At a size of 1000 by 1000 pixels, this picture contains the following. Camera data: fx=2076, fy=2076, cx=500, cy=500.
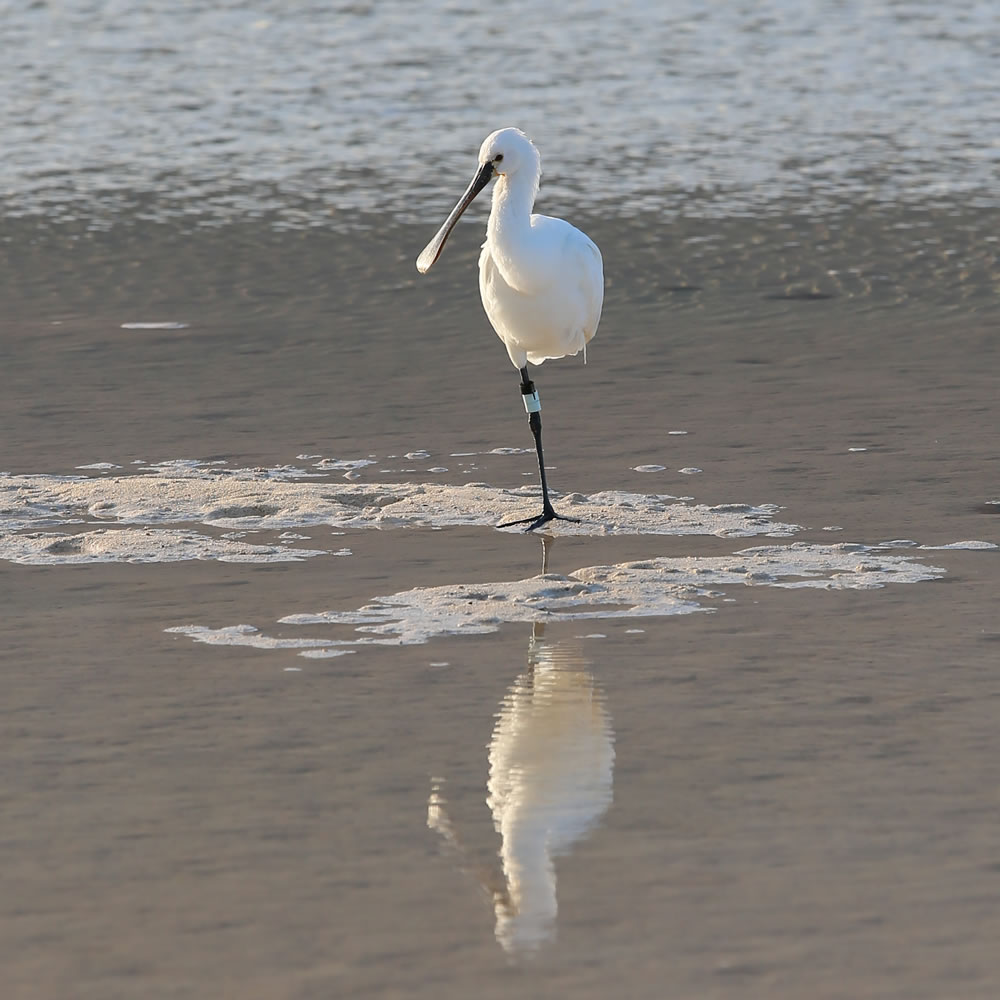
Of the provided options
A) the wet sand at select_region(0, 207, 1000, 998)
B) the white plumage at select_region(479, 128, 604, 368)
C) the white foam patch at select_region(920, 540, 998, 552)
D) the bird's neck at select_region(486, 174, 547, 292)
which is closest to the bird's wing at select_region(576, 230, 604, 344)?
the white plumage at select_region(479, 128, 604, 368)

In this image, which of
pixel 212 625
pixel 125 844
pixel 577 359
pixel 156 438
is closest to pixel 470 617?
pixel 212 625

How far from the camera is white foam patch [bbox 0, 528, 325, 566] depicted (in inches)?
262

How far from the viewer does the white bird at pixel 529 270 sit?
743 centimetres

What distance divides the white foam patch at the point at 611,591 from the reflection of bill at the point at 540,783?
32cm

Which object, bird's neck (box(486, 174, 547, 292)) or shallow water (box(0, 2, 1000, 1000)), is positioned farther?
bird's neck (box(486, 174, 547, 292))

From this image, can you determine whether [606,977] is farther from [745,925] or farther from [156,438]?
[156,438]

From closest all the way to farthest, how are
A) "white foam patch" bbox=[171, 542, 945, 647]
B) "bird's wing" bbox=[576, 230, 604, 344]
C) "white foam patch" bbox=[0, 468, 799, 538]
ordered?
"white foam patch" bbox=[171, 542, 945, 647], "white foam patch" bbox=[0, 468, 799, 538], "bird's wing" bbox=[576, 230, 604, 344]

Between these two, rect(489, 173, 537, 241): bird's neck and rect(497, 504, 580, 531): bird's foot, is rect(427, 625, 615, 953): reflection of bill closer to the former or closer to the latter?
rect(497, 504, 580, 531): bird's foot

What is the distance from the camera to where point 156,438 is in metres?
8.49

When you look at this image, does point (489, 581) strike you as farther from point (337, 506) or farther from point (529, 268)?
point (529, 268)

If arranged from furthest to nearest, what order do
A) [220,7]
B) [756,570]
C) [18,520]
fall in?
[220,7], [18,520], [756,570]

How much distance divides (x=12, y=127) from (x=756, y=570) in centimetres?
1105

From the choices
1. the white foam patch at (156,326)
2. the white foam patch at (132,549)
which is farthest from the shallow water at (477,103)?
the white foam patch at (132,549)

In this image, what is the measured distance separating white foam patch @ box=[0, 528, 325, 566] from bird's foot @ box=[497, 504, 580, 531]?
2.35ft
